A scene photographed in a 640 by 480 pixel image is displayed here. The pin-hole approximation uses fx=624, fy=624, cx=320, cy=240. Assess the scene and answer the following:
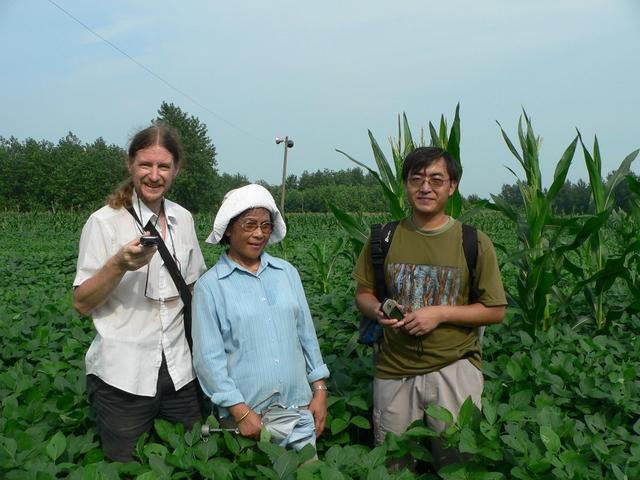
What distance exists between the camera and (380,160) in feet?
13.8

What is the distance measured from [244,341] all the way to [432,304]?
2.41ft

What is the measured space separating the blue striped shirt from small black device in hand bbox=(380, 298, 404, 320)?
35 centimetres

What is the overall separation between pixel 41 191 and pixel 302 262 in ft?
238

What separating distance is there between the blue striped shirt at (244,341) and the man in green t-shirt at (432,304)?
0.39 m

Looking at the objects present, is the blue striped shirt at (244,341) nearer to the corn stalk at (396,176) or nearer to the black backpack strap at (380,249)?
the black backpack strap at (380,249)

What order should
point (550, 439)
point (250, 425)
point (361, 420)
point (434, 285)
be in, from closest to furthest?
1. point (550, 439)
2. point (250, 425)
3. point (434, 285)
4. point (361, 420)

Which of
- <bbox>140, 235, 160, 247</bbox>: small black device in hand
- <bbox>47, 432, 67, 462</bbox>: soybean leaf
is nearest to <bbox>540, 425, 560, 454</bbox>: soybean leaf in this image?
<bbox>140, 235, 160, 247</bbox>: small black device in hand

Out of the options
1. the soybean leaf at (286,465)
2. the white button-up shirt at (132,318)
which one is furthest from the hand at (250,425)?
the white button-up shirt at (132,318)

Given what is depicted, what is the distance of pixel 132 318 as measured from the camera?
2.32 meters

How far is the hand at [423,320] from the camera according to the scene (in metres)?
2.30

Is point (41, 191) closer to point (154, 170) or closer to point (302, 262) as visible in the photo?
point (302, 262)

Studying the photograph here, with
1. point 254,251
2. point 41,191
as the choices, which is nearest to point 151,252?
point 254,251

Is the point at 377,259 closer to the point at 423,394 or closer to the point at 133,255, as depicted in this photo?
the point at 423,394

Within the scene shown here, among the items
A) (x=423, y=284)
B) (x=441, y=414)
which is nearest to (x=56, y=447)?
(x=441, y=414)
